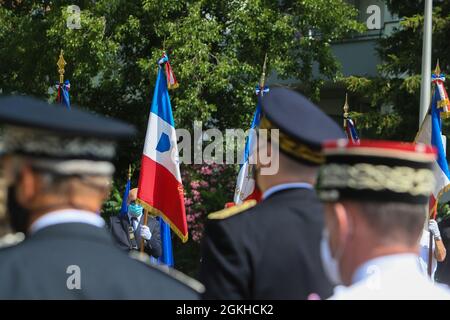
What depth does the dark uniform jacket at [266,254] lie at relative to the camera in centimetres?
239

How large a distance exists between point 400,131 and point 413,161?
12.5 m

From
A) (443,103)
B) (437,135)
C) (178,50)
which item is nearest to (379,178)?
(437,135)

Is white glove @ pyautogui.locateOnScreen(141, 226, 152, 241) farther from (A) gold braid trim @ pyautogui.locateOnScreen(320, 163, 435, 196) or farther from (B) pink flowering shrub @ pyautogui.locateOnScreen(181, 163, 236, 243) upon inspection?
(A) gold braid trim @ pyautogui.locateOnScreen(320, 163, 435, 196)

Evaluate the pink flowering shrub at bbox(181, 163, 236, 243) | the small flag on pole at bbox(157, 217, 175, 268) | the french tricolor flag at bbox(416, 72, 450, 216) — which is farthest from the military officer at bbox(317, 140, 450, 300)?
A: the pink flowering shrub at bbox(181, 163, 236, 243)

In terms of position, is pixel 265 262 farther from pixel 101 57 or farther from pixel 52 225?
pixel 101 57

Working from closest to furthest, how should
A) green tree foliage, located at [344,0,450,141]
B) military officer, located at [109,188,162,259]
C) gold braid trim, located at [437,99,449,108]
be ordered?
military officer, located at [109,188,162,259] < gold braid trim, located at [437,99,449,108] < green tree foliage, located at [344,0,450,141]

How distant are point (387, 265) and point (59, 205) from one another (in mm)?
773

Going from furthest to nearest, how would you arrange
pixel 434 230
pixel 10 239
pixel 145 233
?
1. pixel 145 233
2. pixel 434 230
3. pixel 10 239

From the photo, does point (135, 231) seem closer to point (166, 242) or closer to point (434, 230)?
Result: point (166, 242)

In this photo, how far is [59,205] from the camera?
5.79 ft

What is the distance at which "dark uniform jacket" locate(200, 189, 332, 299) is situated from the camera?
7.83 feet

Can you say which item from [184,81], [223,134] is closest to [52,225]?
[184,81]
